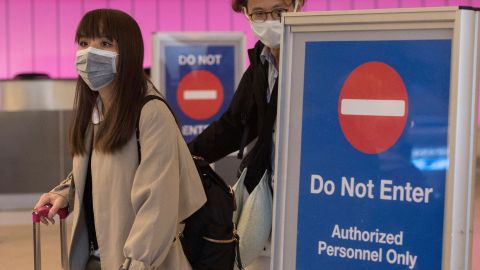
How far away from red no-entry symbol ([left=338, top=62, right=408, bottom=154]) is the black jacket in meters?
0.55

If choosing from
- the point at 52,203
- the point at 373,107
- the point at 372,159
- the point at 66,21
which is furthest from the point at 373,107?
the point at 66,21

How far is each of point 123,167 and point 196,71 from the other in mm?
3116

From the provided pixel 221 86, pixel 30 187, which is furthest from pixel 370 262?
pixel 30 187

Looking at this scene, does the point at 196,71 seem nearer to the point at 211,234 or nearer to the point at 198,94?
the point at 198,94

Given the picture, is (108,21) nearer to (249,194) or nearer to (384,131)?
(249,194)

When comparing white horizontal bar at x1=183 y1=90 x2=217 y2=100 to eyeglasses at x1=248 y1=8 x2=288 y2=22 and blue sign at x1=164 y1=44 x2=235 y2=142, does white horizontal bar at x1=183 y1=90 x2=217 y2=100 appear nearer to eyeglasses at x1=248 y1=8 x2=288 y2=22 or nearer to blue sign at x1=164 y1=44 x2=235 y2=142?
blue sign at x1=164 y1=44 x2=235 y2=142

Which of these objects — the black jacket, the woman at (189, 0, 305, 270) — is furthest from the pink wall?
the woman at (189, 0, 305, 270)

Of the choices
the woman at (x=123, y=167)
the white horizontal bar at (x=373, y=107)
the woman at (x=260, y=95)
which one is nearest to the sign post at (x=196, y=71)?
the woman at (x=260, y=95)

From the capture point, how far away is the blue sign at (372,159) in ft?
6.31

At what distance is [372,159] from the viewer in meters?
2.02

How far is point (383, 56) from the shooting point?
1994 mm

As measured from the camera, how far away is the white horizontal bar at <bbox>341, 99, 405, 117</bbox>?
197 centimetres

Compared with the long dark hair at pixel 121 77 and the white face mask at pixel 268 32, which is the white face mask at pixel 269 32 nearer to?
the white face mask at pixel 268 32

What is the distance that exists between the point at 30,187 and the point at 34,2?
114 inches
